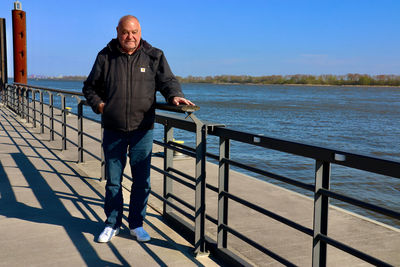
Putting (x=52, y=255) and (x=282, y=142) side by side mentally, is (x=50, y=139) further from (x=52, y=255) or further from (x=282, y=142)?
(x=282, y=142)

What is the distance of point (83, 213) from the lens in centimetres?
428

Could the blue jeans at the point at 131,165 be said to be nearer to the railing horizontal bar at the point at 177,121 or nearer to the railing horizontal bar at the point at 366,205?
the railing horizontal bar at the point at 177,121

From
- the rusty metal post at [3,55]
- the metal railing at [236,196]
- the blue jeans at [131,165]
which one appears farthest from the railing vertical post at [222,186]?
the rusty metal post at [3,55]

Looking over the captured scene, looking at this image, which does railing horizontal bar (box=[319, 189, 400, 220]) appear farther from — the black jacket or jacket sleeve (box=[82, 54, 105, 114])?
jacket sleeve (box=[82, 54, 105, 114])

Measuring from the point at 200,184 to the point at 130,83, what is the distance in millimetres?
911

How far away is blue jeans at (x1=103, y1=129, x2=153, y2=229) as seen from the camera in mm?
3549

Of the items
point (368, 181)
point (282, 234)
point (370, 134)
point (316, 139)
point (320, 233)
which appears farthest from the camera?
point (370, 134)

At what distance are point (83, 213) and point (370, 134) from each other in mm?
23007

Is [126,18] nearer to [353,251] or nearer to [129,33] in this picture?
[129,33]

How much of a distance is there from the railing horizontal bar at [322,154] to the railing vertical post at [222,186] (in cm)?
9

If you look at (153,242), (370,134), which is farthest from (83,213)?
(370,134)

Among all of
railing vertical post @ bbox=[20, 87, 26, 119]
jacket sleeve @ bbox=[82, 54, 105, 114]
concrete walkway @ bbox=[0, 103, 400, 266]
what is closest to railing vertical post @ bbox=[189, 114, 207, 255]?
concrete walkway @ bbox=[0, 103, 400, 266]

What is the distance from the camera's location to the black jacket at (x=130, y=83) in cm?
337

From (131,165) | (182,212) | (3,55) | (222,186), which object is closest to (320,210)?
(222,186)
